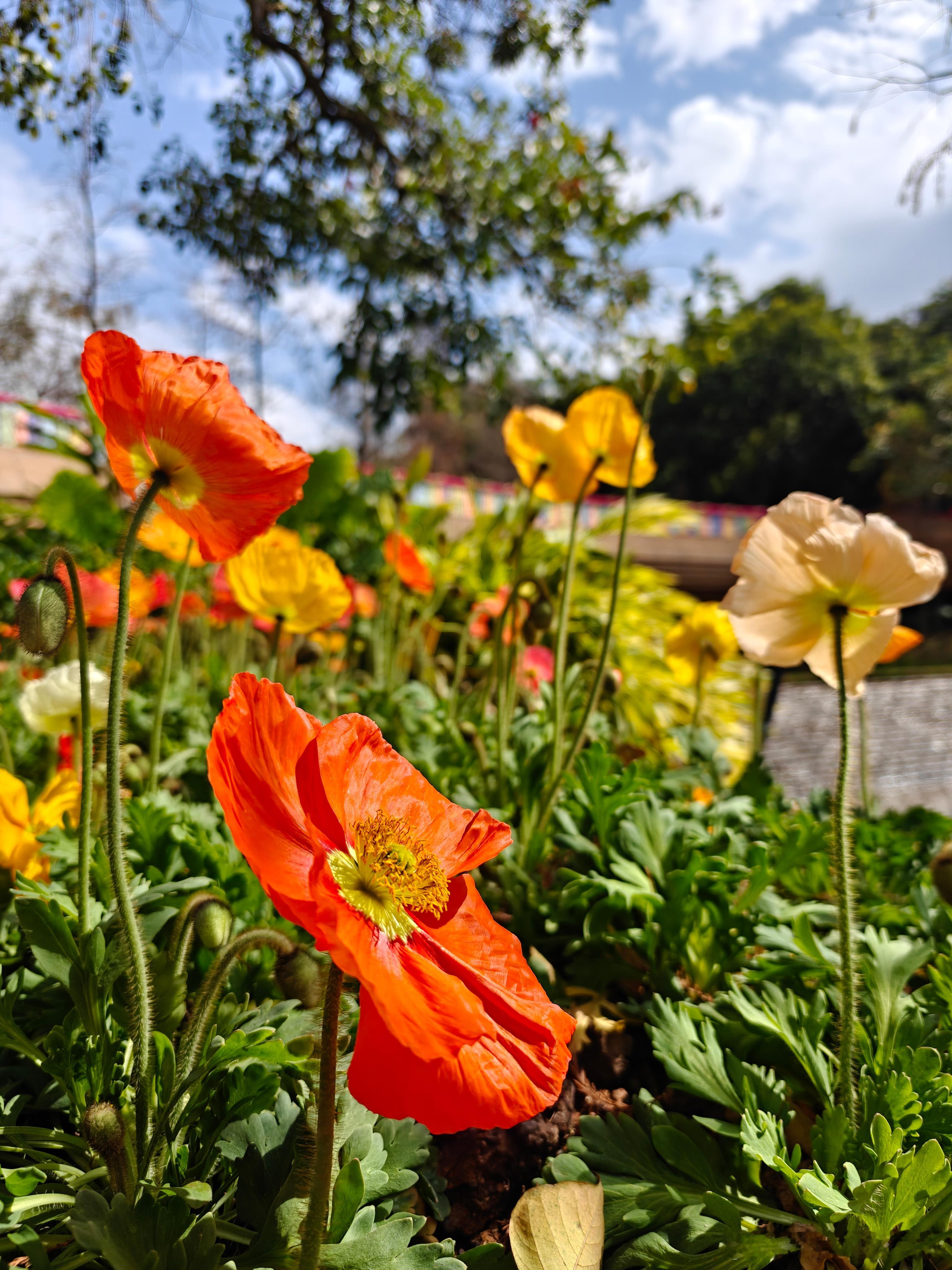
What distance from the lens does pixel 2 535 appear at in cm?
425

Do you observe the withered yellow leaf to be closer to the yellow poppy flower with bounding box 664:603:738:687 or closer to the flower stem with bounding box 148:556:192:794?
the flower stem with bounding box 148:556:192:794

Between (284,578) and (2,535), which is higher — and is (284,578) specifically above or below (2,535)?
below

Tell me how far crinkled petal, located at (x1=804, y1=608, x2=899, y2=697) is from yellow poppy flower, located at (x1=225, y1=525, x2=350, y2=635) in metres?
0.72

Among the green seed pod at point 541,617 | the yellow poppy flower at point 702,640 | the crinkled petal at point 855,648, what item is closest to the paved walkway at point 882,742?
the yellow poppy flower at point 702,640

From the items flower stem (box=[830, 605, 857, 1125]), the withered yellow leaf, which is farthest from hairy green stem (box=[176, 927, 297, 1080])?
flower stem (box=[830, 605, 857, 1125])

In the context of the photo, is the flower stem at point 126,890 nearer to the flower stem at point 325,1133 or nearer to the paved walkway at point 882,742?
the flower stem at point 325,1133

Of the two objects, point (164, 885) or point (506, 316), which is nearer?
point (164, 885)

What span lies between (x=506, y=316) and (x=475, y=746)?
22.6 feet

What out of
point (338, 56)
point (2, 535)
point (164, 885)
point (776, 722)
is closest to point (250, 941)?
point (164, 885)

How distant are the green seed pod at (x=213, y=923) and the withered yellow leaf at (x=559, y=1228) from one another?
33cm

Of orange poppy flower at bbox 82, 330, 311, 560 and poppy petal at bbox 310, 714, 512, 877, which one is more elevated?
orange poppy flower at bbox 82, 330, 311, 560

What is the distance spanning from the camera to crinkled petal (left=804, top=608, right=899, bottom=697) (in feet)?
2.98

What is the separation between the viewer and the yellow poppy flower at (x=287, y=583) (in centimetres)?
132

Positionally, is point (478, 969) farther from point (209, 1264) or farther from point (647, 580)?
point (647, 580)
